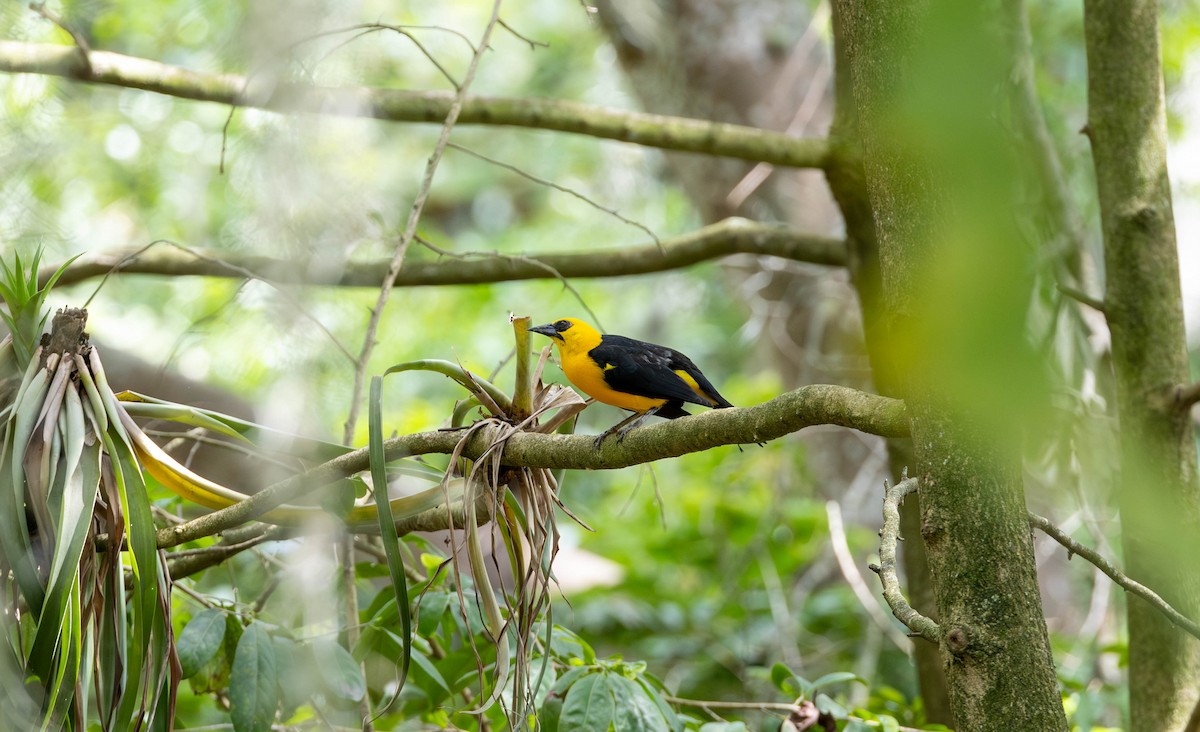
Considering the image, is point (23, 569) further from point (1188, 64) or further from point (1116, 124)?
point (1188, 64)

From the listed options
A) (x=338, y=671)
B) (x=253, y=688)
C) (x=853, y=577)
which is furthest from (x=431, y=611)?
(x=853, y=577)

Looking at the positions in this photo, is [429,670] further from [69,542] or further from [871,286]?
[871,286]

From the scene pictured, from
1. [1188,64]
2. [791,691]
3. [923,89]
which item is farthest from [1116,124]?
[1188,64]

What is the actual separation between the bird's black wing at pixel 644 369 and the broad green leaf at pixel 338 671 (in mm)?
864

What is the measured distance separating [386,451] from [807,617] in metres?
3.67

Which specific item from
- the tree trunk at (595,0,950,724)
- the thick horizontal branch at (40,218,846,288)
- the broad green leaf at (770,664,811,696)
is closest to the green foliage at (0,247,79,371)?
the thick horizontal branch at (40,218,846,288)

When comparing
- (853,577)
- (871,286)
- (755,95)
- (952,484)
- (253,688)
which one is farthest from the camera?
(755,95)

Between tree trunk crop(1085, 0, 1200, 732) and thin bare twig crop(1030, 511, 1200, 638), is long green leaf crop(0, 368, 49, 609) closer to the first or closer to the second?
thin bare twig crop(1030, 511, 1200, 638)

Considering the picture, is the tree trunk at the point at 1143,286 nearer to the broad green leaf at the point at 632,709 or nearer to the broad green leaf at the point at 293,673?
the broad green leaf at the point at 632,709

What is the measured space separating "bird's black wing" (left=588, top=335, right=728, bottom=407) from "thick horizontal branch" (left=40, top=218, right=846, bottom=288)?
34cm

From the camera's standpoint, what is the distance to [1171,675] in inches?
82.5

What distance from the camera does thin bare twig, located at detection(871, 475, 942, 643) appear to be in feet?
3.32

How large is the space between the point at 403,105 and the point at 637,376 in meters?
1.02

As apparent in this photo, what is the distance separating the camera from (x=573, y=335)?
2.64 meters
